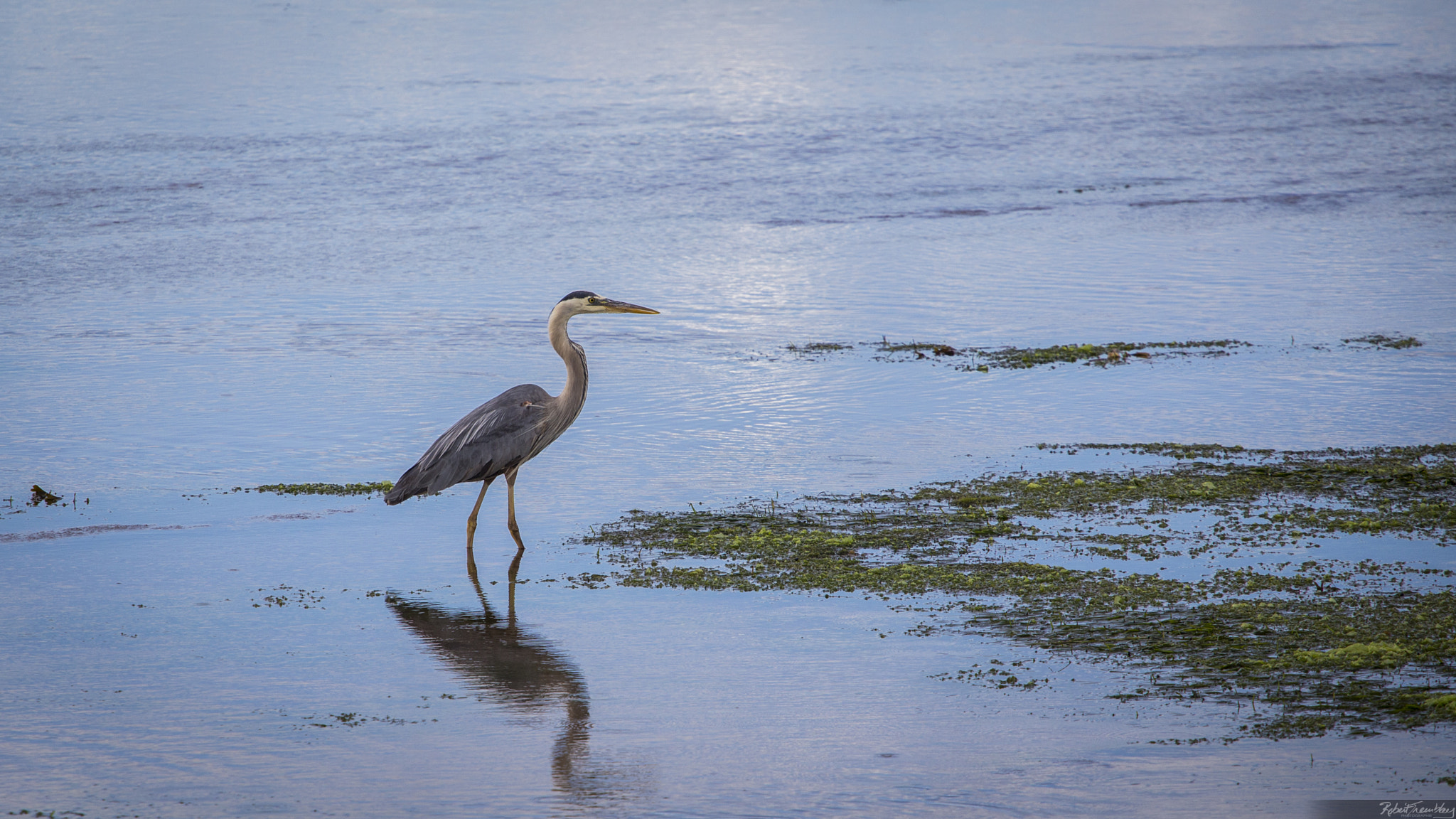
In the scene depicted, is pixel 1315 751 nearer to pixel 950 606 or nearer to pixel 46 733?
pixel 950 606

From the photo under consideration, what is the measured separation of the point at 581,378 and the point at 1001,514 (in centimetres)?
273

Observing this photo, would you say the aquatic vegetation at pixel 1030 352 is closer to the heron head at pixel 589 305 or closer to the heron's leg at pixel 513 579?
the heron head at pixel 589 305

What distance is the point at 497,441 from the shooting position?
8.58 metres

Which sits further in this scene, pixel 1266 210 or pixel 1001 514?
pixel 1266 210

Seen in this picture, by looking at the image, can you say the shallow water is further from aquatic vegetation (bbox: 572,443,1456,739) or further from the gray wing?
the gray wing

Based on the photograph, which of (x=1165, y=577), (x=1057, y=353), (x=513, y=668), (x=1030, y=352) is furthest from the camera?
(x=1030, y=352)

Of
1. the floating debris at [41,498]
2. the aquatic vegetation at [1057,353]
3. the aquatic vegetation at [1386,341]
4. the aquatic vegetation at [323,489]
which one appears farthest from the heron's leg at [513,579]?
the aquatic vegetation at [1386,341]

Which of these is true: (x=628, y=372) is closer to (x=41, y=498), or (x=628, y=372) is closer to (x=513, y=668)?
(x=41, y=498)

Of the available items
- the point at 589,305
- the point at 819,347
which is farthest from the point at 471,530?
the point at 819,347

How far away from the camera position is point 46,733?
19.1ft

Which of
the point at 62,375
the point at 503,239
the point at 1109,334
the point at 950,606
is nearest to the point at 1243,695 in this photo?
the point at 950,606

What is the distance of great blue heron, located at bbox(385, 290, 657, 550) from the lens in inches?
334

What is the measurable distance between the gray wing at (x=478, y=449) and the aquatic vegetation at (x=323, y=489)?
0.77m

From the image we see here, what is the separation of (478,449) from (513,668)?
221 cm
